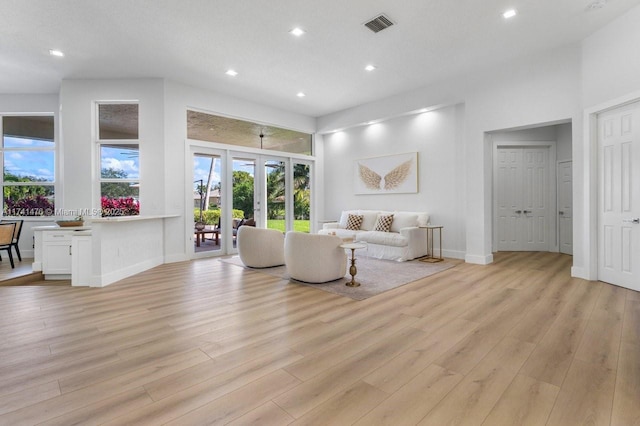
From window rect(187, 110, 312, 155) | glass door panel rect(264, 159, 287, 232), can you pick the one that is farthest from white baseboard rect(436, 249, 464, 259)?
window rect(187, 110, 312, 155)

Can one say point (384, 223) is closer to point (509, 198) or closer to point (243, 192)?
point (509, 198)

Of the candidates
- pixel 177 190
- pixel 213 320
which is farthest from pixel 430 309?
pixel 177 190

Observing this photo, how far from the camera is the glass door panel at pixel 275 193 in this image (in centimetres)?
765

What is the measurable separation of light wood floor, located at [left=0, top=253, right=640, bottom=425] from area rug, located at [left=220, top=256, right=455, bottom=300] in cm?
24

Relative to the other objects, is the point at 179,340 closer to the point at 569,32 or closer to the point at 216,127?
the point at 216,127

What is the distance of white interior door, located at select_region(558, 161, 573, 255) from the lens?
21.4 feet

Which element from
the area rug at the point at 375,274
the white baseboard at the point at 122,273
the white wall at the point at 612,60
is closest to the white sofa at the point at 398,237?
the area rug at the point at 375,274

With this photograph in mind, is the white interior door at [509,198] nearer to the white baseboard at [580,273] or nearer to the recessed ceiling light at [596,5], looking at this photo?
the white baseboard at [580,273]

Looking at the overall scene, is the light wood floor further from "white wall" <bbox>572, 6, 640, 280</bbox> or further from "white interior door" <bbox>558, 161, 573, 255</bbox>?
"white interior door" <bbox>558, 161, 573, 255</bbox>

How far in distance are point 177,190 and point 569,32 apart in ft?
22.2

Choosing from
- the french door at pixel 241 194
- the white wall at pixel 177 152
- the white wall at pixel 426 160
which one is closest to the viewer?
the white wall at pixel 177 152

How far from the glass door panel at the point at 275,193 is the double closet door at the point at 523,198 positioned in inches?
201

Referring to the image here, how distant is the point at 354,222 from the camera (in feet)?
23.6

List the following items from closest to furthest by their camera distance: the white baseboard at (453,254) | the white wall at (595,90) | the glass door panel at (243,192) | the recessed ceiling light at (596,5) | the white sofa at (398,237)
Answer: the recessed ceiling light at (596,5), the white wall at (595,90), the white sofa at (398,237), the white baseboard at (453,254), the glass door panel at (243,192)
